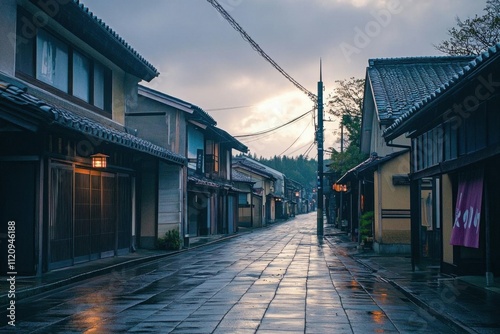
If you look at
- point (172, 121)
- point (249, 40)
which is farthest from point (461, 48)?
point (172, 121)

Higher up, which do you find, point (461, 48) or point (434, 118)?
point (461, 48)

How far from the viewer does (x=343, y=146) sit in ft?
166

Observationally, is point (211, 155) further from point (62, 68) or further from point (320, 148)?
point (62, 68)

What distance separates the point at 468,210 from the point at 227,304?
588cm

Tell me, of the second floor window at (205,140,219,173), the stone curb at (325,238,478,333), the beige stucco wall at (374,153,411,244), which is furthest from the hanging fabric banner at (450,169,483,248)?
the second floor window at (205,140,219,173)

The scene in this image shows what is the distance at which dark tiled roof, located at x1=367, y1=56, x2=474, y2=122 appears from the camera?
26.5m

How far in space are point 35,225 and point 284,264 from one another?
8169mm

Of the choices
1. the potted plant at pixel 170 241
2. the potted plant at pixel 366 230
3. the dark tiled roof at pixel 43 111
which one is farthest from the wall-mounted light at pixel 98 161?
the potted plant at pixel 366 230

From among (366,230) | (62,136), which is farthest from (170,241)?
(62,136)

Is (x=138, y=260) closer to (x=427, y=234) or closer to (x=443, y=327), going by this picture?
(x=427, y=234)

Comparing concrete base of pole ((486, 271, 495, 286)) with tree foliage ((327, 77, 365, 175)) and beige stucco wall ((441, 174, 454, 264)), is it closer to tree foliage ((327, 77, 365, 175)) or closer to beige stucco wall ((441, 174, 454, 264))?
beige stucco wall ((441, 174, 454, 264))

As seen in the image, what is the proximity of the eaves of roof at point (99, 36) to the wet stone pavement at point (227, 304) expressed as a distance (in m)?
7.01

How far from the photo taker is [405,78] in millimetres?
29609

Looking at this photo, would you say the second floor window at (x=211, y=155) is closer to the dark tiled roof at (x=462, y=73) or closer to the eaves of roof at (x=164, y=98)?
the eaves of roof at (x=164, y=98)
